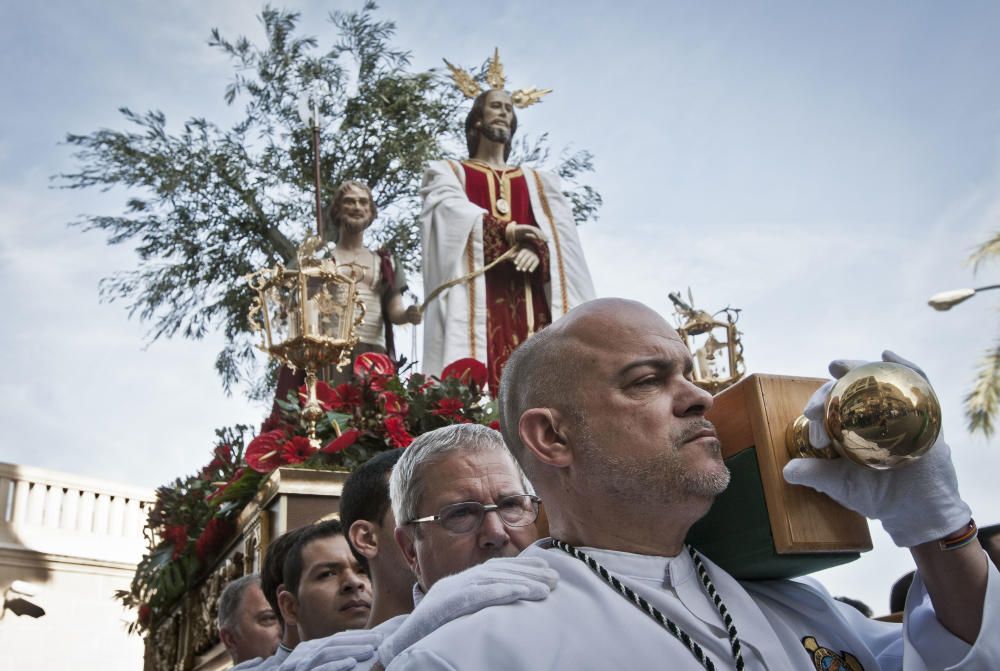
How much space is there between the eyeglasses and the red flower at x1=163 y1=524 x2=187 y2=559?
3783 millimetres

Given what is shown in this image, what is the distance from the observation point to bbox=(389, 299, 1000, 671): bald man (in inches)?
62.7

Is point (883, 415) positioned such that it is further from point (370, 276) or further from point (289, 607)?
point (370, 276)

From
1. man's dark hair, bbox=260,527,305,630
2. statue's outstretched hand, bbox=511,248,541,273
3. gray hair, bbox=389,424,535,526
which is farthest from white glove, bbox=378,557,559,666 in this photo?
statue's outstretched hand, bbox=511,248,541,273

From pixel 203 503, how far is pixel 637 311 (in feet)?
14.1

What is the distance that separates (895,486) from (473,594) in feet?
2.20

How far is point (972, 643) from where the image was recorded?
1626 millimetres

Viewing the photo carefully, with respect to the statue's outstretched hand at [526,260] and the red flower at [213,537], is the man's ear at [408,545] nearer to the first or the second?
the red flower at [213,537]

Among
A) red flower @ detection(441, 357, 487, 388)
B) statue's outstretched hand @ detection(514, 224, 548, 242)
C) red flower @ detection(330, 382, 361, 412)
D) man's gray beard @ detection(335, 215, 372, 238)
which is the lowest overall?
red flower @ detection(330, 382, 361, 412)

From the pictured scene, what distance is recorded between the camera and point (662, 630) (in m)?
1.69

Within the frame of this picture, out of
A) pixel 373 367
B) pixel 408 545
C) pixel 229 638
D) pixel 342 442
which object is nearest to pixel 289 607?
pixel 408 545

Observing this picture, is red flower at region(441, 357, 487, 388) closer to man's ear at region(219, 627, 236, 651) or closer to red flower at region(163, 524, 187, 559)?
man's ear at region(219, 627, 236, 651)

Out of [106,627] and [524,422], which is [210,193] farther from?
[524,422]

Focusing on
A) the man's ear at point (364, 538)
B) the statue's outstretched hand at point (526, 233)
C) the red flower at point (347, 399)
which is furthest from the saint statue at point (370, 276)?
the man's ear at point (364, 538)

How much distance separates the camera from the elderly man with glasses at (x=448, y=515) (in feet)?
7.29
